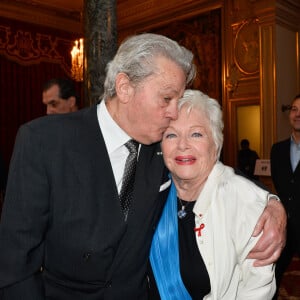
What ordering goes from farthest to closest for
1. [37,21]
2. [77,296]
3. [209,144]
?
[37,21], [209,144], [77,296]

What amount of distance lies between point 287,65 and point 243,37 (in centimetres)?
102

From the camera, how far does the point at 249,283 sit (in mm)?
1687

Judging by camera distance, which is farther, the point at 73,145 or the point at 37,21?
the point at 37,21

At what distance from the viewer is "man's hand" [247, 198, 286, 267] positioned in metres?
1.65

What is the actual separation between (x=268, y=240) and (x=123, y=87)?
34.6 inches

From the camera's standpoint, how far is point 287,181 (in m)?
3.65

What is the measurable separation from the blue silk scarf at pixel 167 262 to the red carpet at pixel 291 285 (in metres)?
2.44

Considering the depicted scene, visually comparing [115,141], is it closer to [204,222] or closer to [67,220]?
[67,220]

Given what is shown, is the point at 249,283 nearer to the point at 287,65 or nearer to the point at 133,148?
the point at 133,148

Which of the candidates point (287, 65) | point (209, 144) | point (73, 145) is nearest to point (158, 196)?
point (209, 144)

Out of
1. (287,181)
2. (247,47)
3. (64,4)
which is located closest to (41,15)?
(64,4)

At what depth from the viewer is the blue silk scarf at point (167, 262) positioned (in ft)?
5.94

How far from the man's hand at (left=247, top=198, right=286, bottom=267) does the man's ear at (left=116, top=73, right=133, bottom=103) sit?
77 centimetres

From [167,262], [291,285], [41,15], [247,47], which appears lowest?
[291,285]
